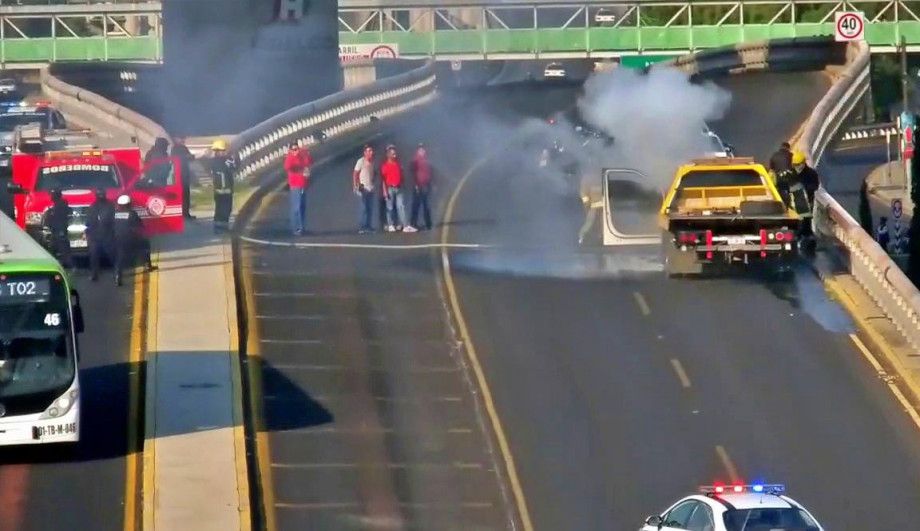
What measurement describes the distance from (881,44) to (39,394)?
63.6 meters

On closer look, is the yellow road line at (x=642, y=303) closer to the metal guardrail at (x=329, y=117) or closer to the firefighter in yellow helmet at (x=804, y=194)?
the firefighter in yellow helmet at (x=804, y=194)

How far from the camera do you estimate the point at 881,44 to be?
80.8 meters

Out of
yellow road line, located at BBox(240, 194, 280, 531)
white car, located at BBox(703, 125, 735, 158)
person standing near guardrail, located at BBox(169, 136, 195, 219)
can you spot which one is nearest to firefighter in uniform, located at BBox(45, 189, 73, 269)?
yellow road line, located at BBox(240, 194, 280, 531)

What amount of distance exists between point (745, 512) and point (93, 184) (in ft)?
63.1

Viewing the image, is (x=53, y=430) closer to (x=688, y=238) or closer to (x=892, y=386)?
(x=892, y=386)

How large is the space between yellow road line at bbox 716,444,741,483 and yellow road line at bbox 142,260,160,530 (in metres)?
6.33

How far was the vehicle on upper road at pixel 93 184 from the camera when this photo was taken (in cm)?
3291

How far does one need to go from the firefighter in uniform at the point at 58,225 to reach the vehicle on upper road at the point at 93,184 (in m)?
0.92

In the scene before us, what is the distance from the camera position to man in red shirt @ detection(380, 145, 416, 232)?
35.8m

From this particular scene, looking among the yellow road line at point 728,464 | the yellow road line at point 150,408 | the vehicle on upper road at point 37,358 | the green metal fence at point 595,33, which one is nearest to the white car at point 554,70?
the green metal fence at point 595,33

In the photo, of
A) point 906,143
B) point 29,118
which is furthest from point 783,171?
point 906,143

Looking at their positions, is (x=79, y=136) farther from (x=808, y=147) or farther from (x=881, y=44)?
(x=881, y=44)

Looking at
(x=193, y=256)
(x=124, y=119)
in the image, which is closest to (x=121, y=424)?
(x=193, y=256)

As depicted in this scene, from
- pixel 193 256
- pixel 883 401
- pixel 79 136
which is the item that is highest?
pixel 79 136
